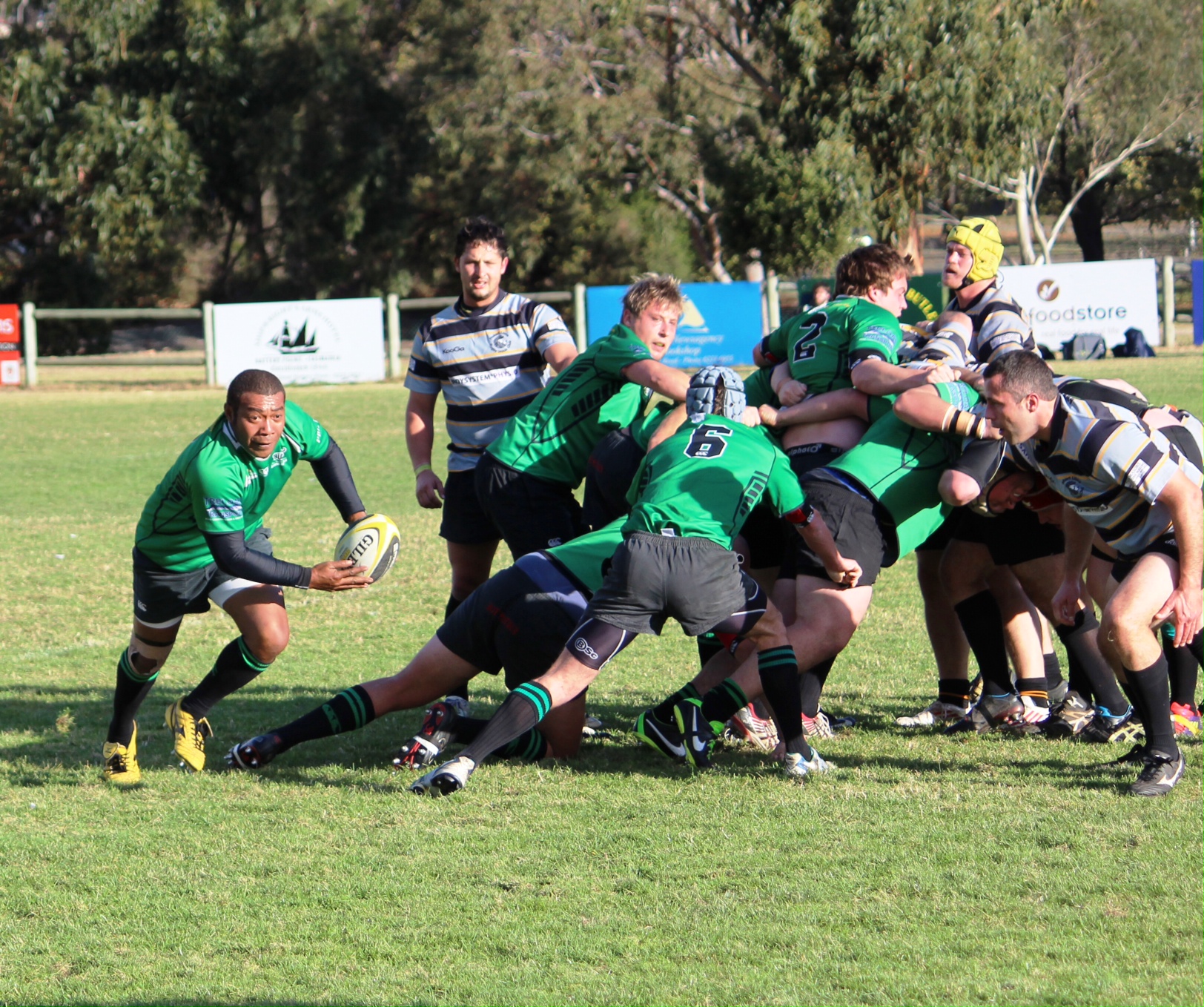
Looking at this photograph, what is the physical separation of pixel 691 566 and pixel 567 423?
1257 mm

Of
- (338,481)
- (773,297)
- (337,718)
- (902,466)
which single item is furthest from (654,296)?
(773,297)

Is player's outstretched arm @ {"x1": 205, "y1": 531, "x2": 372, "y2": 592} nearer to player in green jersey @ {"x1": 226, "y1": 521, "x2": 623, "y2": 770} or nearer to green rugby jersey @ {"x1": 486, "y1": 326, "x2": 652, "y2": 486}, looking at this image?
player in green jersey @ {"x1": 226, "y1": 521, "x2": 623, "y2": 770}

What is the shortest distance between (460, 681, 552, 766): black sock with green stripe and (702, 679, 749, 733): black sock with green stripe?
753 millimetres

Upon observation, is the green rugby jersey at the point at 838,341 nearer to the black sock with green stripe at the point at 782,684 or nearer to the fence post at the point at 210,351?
the black sock with green stripe at the point at 782,684

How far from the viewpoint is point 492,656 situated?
5.42 meters

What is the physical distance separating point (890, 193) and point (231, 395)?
27.0m

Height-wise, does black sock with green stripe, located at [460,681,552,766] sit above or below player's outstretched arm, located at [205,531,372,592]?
below

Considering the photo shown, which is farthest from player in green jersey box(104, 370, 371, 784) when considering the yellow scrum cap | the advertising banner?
the advertising banner

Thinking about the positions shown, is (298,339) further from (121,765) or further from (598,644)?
(598,644)

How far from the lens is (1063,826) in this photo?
4.53m

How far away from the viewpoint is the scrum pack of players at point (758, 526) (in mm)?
4871

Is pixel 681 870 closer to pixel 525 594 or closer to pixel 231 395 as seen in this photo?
pixel 525 594

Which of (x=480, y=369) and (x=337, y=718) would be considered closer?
(x=337, y=718)

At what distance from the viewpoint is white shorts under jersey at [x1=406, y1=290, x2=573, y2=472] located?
21.1ft
